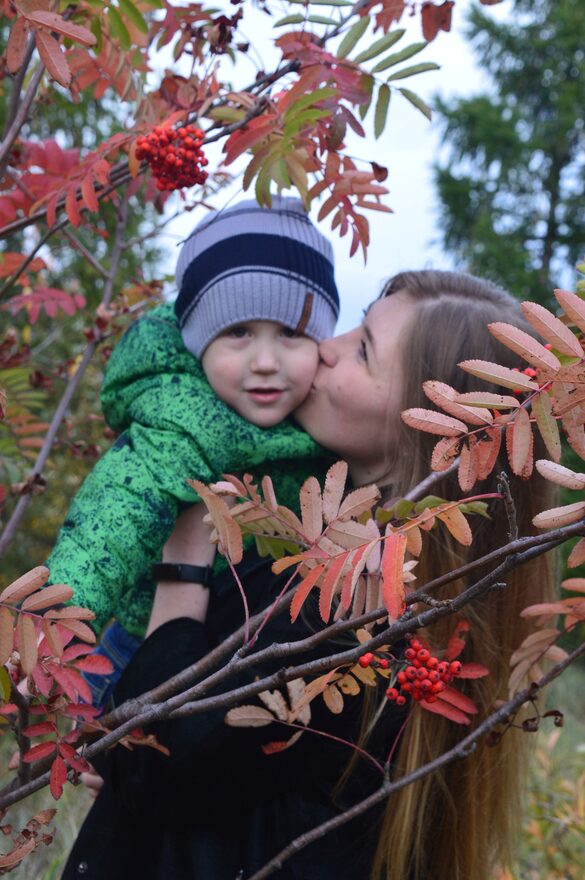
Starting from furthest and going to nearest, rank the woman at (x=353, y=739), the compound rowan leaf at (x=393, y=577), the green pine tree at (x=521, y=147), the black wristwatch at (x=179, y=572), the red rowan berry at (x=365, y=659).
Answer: the green pine tree at (x=521, y=147) → the black wristwatch at (x=179, y=572) → the woman at (x=353, y=739) → the red rowan berry at (x=365, y=659) → the compound rowan leaf at (x=393, y=577)

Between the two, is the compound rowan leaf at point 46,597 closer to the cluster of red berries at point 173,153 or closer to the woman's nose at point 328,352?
the cluster of red berries at point 173,153

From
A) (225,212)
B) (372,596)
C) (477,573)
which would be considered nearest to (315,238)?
(225,212)

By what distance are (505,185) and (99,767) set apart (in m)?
12.4

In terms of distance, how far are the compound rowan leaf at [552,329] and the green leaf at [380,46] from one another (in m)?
0.59

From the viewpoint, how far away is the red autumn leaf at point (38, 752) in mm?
1066

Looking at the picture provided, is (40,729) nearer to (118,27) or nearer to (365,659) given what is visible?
(365,659)

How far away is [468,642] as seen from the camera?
62.6 inches

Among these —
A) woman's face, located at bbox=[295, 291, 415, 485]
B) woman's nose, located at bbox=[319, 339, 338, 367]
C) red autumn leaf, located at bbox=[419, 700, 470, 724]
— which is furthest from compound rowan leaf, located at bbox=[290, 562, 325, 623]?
woman's nose, located at bbox=[319, 339, 338, 367]

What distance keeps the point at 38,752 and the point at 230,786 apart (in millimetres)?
424

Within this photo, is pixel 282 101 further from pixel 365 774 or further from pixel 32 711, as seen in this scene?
pixel 365 774

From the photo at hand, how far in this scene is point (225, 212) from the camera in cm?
182

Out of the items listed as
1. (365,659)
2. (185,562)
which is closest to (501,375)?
(365,659)

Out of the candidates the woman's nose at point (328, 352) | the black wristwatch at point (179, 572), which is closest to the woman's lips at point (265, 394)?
the woman's nose at point (328, 352)

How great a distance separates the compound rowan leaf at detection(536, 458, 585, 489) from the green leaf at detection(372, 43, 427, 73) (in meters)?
0.72
